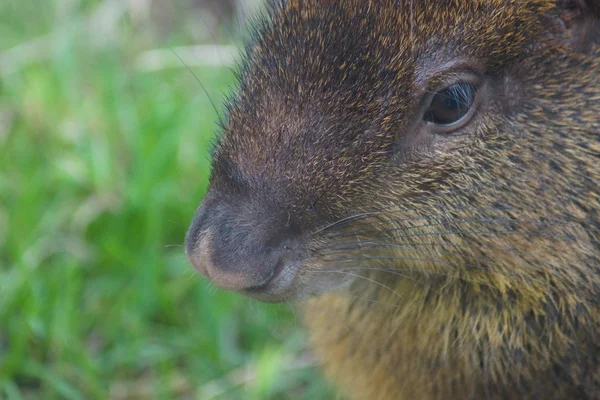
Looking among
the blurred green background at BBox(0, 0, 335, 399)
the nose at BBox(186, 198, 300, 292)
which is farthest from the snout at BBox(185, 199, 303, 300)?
the blurred green background at BBox(0, 0, 335, 399)

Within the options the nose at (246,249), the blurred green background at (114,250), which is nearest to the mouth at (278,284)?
the nose at (246,249)

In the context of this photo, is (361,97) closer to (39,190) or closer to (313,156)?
(313,156)

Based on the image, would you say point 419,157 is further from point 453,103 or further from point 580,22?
point 580,22

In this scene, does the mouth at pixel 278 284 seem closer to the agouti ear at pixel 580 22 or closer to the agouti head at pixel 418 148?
the agouti head at pixel 418 148

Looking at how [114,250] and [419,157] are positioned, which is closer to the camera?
[419,157]

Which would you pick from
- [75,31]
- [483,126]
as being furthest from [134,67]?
[483,126]

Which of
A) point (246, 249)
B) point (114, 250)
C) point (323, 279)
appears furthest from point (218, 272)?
point (114, 250)

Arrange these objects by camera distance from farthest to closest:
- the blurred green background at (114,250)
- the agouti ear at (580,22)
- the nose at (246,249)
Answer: the blurred green background at (114,250)
the agouti ear at (580,22)
the nose at (246,249)

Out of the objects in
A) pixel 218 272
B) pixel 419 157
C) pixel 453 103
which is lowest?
pixel 218 272
